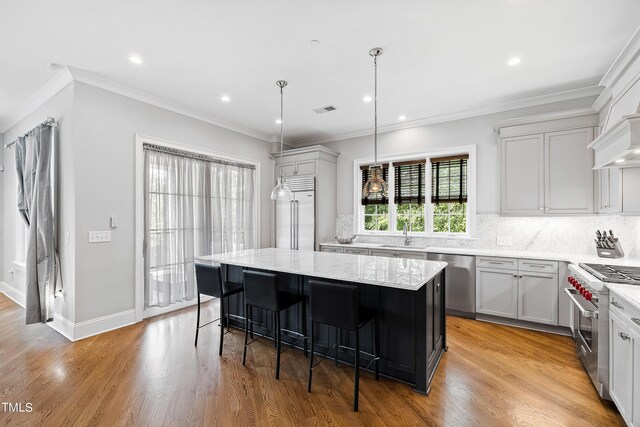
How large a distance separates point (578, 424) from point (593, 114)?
3223 mm

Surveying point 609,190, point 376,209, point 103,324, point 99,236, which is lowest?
point 103,324

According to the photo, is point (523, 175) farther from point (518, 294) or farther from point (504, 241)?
point (518, 294)

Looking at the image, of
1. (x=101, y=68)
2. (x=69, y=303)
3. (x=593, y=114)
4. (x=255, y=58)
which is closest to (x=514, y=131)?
(x=593, y=114)

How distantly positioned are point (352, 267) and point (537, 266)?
241 cm

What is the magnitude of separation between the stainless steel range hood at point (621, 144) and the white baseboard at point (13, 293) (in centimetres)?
712

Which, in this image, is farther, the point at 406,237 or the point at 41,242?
the point at 406,237

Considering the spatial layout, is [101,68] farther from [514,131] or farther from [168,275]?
[514,131]

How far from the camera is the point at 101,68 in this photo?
10.3 ft

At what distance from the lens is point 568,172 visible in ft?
11.6

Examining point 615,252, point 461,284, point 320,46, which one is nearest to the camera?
point 320,46

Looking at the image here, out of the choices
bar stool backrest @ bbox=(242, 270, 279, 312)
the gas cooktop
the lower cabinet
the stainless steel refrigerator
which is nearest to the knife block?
the lower cabinet

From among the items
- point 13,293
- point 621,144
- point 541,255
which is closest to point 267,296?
point 621,144

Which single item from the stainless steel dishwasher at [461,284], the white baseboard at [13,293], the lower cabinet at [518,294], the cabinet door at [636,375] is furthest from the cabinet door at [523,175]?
the white baseboard at [13,293]

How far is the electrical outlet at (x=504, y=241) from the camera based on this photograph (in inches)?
162
